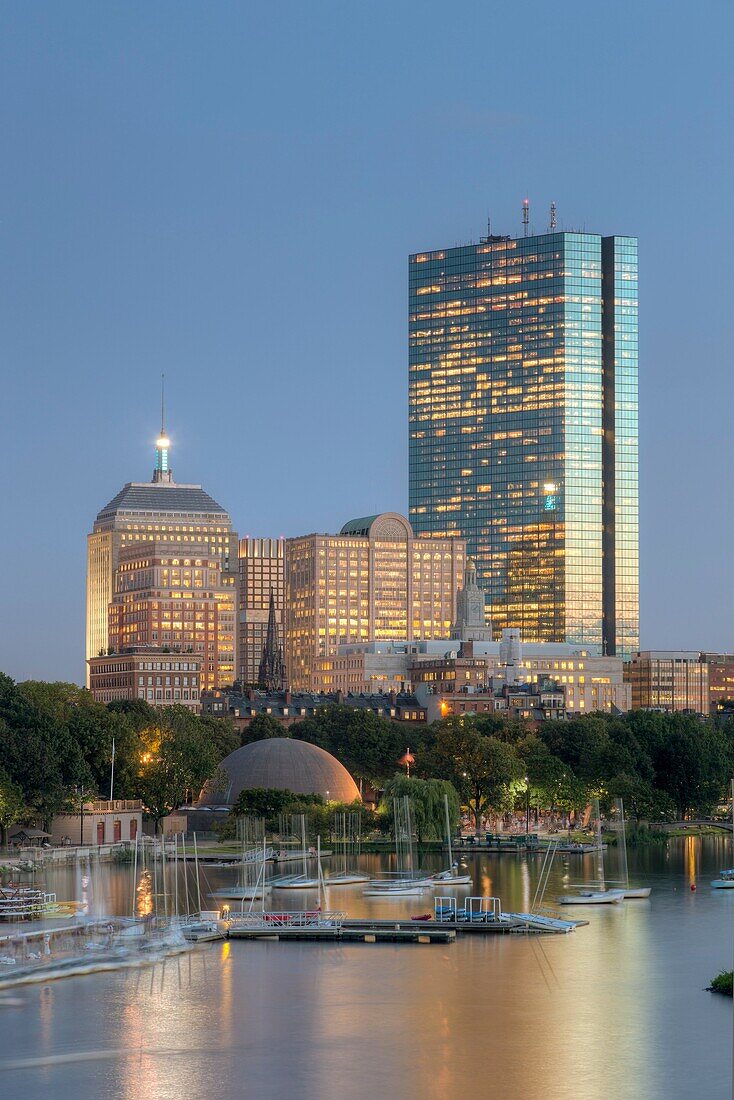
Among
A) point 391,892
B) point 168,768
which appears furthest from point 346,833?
point 391,892

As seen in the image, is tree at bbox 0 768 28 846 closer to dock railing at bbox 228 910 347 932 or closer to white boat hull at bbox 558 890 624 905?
dock railing at bbox 228 910 347 932

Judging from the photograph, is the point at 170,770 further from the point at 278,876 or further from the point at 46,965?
the point at 46,965

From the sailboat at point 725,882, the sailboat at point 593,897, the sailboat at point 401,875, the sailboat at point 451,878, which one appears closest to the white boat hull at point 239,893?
the sailboat at point 401,875

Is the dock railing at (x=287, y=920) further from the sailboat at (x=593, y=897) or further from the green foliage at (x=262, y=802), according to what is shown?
the green foliage at (x=262, y=802)

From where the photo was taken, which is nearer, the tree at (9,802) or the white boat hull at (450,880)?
the white boat hull at (450,880)

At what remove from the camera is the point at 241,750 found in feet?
623

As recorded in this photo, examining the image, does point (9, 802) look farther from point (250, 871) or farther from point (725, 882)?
point (725, 882)

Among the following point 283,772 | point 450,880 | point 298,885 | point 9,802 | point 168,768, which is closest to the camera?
point 298,885

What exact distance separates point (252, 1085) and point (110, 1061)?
6.07 metres

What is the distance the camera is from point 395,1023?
77.6m

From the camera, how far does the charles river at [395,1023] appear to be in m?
67.2

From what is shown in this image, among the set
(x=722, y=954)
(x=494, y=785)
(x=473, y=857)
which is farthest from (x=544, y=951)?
(x=494, y=785)

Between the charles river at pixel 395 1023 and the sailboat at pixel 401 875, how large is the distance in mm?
20532

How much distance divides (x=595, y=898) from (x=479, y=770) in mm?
64285
